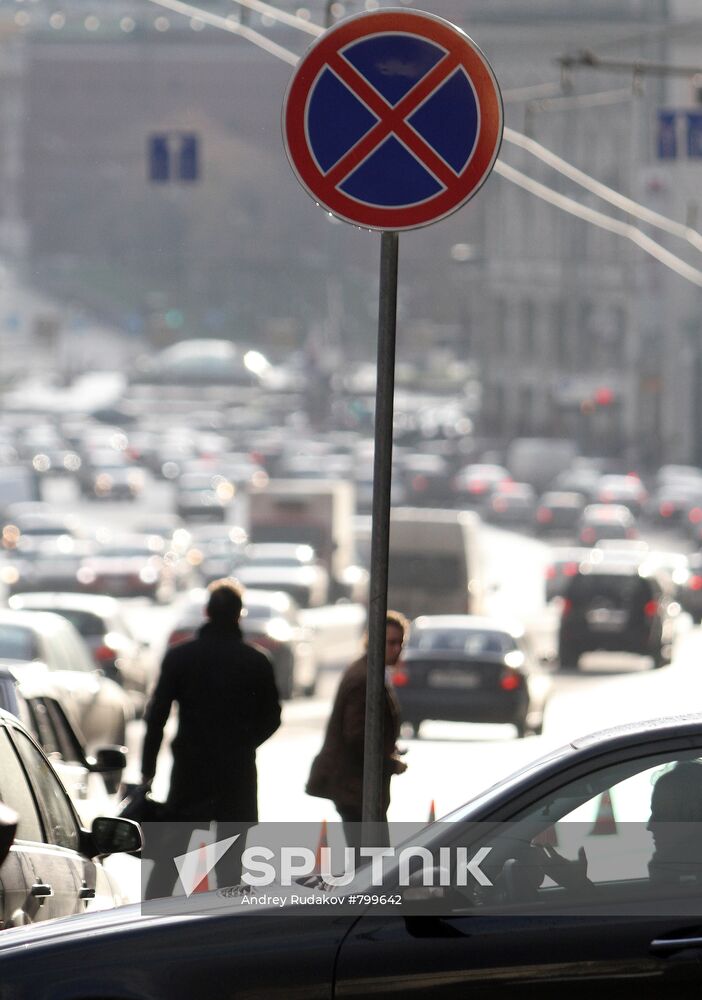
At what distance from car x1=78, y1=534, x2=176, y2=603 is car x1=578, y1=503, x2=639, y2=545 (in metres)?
16.6

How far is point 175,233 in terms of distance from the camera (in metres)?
124

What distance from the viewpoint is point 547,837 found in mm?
4039

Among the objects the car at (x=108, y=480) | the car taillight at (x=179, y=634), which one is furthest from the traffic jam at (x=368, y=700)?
the car taillight at (x=179, y=634)

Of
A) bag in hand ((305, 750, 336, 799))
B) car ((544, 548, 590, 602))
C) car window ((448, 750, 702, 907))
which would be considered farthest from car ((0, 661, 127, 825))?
car ((544, 548, 590, 602))

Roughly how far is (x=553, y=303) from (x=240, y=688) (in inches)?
3482

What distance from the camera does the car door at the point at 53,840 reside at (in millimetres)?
5508

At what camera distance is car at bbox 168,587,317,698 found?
2562cm

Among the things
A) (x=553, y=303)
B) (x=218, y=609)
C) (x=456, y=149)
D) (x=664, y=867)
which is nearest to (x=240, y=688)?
(x=218, y=609)

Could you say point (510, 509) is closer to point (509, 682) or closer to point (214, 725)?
point (509, 682)

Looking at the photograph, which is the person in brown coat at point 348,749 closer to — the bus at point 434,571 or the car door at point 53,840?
the car door at point 53,840

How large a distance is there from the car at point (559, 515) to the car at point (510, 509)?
190cm

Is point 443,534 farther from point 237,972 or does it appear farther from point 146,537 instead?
point 237,972

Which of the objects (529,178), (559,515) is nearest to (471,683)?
(529,178)

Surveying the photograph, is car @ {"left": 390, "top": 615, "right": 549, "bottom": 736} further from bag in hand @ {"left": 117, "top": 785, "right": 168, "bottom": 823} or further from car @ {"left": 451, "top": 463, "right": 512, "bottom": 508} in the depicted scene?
car @ {"left": 451, "top": 463, "right": 512, "bottom": 508}
